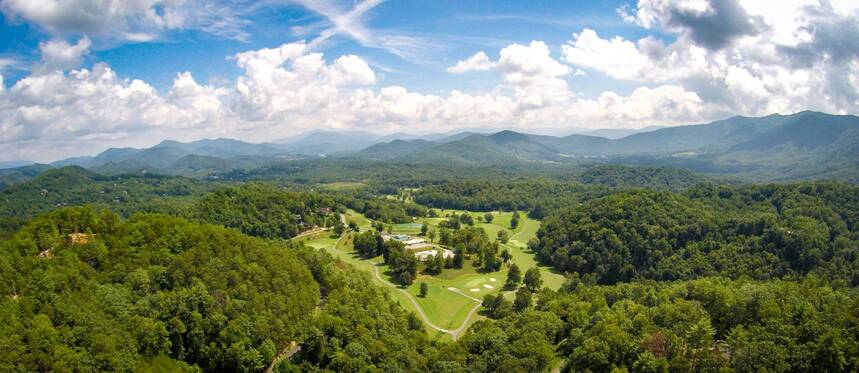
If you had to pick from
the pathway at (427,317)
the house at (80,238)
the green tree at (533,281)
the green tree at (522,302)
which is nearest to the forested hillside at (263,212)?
the pathway at (427,317)

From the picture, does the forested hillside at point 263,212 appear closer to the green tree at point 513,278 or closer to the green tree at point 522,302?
the green tree at point 513,278

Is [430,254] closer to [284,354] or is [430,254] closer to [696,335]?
[284,354]

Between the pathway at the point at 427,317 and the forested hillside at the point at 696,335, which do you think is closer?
the forested hillside at the point at 696,335

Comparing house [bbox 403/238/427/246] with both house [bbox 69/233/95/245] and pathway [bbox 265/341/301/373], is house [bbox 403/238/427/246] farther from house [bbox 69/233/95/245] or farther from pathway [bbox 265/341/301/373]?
house [bbox 69/233/95/245]

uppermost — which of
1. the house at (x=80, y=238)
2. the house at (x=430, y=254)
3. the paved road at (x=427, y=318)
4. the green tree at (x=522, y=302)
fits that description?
the house at (x=80, y=238)

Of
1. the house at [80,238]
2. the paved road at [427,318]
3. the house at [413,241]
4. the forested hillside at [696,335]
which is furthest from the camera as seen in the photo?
the house at [413,241]

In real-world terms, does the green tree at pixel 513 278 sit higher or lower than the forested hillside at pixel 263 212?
lower

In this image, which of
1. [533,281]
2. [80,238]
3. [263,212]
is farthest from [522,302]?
[263,212]

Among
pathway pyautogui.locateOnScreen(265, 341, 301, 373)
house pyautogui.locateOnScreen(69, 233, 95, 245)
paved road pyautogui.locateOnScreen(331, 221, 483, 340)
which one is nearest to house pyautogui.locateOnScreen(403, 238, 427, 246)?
paved road pyautogui.locateOnScreen(331, 221, 483, 340)

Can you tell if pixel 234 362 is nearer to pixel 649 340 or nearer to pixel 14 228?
pixel 649 340

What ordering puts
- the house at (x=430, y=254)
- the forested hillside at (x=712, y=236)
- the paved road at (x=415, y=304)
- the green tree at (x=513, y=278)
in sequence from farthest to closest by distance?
the house at (x=430, y=254) < the forested hillside at (x=712, y=236) < the green tree at (x=513, y=278) < the paved road at (x=415, y=304)
